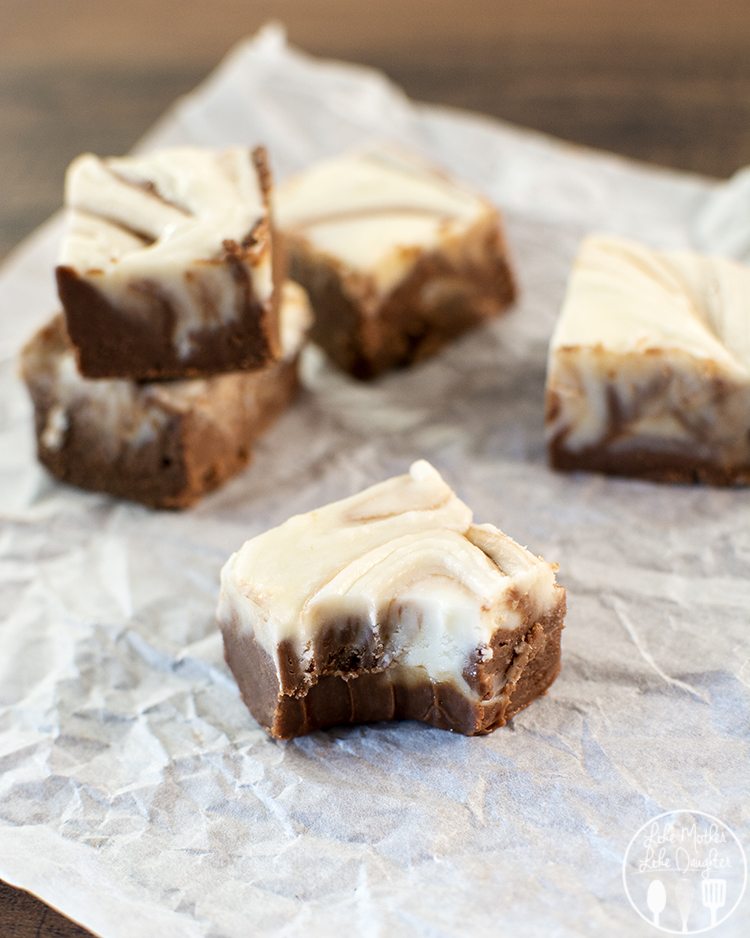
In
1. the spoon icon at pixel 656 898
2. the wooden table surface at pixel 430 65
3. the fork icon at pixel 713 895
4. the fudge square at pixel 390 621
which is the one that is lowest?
the wooden table surface at pixel 430 65

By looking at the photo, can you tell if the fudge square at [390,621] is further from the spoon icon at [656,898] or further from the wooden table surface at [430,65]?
the wooden table surface at [430,65]

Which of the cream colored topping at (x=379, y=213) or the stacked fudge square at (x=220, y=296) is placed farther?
the cream colored topping at (x=379, y=213)

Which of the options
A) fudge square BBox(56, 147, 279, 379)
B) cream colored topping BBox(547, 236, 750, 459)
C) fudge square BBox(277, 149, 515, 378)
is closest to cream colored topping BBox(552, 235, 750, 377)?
cream colored topping BBox(547, 236, 750, 459)

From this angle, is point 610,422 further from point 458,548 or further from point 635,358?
point 458,548

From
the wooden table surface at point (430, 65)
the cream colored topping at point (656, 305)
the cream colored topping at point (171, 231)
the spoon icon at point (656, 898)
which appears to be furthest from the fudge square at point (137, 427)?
the spoon icon at point (656, 898)

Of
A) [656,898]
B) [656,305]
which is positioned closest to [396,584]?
[656,898]

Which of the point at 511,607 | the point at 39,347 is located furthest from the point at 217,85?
Result: the point at 511,607
